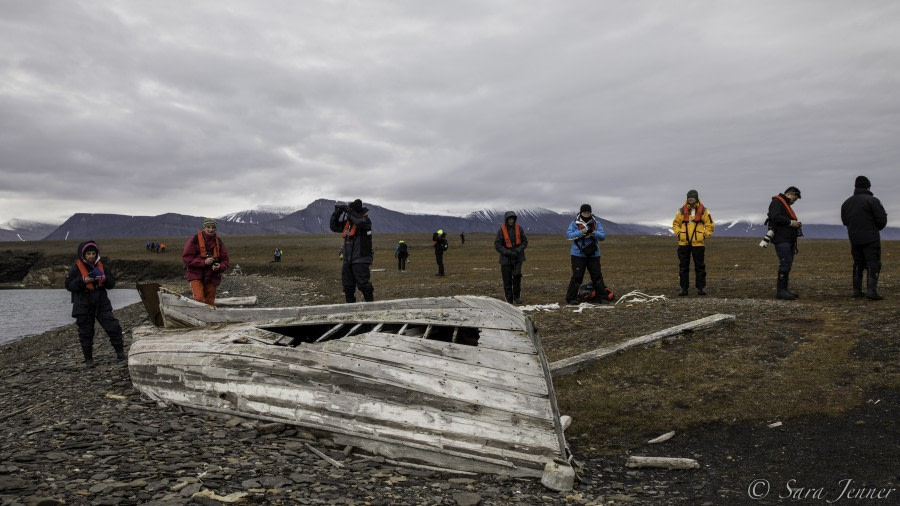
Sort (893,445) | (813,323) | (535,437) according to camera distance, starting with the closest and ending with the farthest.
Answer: (535,437)
(893,445)
(813,323)

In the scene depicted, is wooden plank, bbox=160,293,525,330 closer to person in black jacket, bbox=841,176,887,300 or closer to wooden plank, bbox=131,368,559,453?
wooden plank, bbox=131,368,559,453

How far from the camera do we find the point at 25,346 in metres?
18.8

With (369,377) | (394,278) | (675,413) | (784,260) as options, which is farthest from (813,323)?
(394,278)

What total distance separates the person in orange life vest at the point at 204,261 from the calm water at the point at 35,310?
9.28 m

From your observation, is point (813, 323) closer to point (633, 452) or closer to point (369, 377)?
point (633, 452)

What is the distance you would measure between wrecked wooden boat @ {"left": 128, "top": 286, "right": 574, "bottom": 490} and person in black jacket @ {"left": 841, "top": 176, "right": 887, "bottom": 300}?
29.9 ft

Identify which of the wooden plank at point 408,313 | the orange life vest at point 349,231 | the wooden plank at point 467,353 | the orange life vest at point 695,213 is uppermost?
the orange life vest at point 695,213

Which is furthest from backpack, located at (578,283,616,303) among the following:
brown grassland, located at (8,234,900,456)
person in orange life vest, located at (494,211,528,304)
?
person in orange life vest, located at (494,211,528,304)

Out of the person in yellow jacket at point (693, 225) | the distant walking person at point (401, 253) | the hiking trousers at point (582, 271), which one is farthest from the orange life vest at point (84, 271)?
the distant walking person at point (401, 253)

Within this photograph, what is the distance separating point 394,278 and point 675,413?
22490mm

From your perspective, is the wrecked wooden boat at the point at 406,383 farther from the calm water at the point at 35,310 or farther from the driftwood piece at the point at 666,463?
the calm water at the point at 35,310

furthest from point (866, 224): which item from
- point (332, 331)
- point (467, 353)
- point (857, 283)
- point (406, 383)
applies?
point (332, 331)
